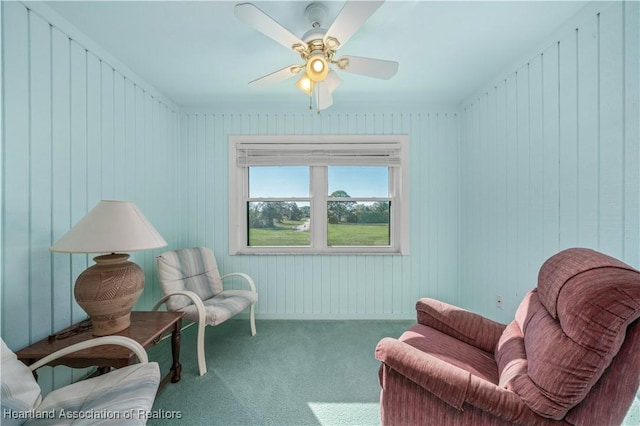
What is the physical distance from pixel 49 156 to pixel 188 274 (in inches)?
52.4

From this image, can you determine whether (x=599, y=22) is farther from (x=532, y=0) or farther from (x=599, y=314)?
(x=599, y=314)

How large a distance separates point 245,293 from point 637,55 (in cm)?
303

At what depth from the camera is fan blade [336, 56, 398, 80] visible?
1.48 meters

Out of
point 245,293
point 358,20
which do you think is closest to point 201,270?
point 245,293

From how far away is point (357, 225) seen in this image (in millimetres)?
2963

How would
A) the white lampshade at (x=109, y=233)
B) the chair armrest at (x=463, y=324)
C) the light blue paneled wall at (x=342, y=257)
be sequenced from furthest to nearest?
the light blue paneled wall at (x=342, y=257) < the chair armrest at (x=463, y=324) < the white lampshade at (x=109, y=233)

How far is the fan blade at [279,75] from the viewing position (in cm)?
155

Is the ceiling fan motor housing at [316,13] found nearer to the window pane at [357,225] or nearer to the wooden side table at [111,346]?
the window pane at [357,225]

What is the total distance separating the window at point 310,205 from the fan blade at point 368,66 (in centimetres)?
125

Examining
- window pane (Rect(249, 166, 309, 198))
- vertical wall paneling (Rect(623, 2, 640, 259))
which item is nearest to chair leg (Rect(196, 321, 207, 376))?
window pane (Rect(249, 166, 309, 198))

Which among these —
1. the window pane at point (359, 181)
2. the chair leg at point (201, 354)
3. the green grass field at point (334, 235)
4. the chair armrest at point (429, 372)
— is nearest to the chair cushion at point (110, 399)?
the chair leg at point (201, 354)

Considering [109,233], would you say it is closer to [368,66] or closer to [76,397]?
[76,397]

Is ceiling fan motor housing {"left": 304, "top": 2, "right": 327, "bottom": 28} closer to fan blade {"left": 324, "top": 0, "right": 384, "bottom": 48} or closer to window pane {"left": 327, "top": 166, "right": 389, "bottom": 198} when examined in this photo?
fan blade {"left": 324, "top": 0, "right": 384, "bottom": 48}

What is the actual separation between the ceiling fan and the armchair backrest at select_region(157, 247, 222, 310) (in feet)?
5.64
